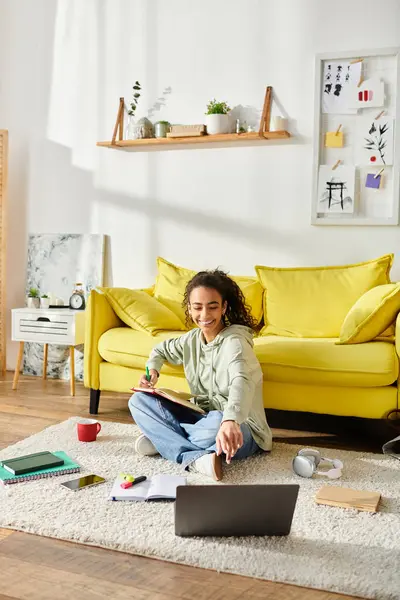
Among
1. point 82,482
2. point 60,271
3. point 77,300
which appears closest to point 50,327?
point 77,300

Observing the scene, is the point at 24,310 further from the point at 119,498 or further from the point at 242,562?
the point at 242,562

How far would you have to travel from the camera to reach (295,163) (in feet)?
13.4

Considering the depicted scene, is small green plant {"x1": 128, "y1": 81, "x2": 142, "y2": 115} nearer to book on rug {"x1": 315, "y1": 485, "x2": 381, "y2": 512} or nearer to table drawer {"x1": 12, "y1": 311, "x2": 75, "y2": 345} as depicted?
table drawer {"x1": 12, "y1": 311, "x2": 75, "y2": 345}

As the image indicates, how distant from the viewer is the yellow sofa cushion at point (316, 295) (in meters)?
3.62

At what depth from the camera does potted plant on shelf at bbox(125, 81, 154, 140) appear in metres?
4.32

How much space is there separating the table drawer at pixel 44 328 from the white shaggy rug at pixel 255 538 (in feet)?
4.66

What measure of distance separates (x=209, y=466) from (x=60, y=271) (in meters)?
2.44

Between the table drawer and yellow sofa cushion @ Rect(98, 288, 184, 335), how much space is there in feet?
1.74

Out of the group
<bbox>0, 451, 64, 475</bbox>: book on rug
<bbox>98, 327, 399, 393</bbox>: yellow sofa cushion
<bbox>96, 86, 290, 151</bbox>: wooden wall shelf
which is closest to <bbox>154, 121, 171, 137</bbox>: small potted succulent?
<bbox>96, 86, 290, 151</bbox>: wooden wall shelf

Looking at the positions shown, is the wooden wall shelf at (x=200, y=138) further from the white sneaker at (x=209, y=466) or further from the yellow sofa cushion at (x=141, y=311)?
the white sneaker at (x=209, y=466)

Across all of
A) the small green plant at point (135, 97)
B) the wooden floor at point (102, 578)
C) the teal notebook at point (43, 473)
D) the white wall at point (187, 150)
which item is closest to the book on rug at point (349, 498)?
the wooden floor at point (102, 578)

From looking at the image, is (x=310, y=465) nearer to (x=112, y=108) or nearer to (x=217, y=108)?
(x=217, y=108)

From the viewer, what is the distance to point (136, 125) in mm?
4336

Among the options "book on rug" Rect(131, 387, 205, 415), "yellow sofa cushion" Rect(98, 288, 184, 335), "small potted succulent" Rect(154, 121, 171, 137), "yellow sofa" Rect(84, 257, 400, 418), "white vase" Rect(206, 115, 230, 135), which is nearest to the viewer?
"book on rug" Rect(131, 387, 205, 415)
